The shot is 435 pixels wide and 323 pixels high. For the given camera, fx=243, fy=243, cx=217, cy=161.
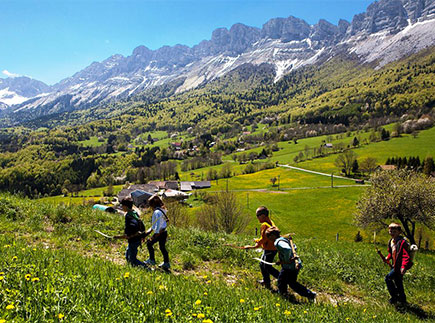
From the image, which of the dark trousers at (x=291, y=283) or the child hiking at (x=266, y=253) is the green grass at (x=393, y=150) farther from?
the dark trousers at (x=291, y=283)

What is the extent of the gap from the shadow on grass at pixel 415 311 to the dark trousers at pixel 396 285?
1.01 feet

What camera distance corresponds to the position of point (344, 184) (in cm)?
11056

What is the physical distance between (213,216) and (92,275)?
135ft

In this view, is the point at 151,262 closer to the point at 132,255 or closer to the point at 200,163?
the point at 132,255

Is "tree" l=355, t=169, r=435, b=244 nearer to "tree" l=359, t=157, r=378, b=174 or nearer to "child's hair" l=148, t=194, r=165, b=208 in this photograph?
"child's hair" l=148, t=194, r=165, b=208

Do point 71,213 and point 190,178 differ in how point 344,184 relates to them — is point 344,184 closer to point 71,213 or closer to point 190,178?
point 190,178

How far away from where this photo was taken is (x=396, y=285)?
371 inches

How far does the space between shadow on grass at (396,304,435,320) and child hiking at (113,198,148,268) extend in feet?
31.1

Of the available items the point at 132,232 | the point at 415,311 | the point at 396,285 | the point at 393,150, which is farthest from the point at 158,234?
the point at 393,150

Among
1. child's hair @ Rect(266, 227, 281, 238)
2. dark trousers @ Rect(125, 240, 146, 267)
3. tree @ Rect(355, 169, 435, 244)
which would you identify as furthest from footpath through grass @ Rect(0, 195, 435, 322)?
tree @ Rect(355, 169, 435, 244)

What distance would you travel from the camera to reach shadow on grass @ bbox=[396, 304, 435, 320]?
8562 mm

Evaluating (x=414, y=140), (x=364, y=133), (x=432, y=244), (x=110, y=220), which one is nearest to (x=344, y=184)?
(x=432, y=244)

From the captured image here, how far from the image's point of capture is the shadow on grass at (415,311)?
28.1ft

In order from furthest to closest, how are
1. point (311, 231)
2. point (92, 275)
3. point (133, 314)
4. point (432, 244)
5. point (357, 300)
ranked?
point (311, 231)
point (432, 244)
point (357, 300)
point (92, 275)
point (133, 314)
